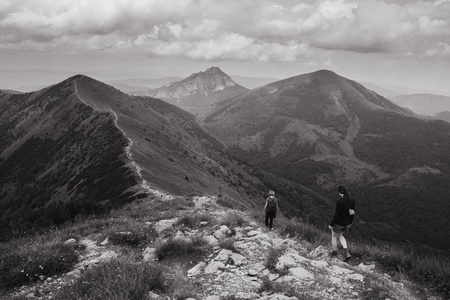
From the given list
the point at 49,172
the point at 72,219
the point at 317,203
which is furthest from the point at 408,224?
the point at 72,219

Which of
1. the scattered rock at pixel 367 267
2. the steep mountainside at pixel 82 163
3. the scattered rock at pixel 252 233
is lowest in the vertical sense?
the steep mountainside at pixel 82 163

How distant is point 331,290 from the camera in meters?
8.56

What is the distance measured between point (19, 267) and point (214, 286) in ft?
21.2

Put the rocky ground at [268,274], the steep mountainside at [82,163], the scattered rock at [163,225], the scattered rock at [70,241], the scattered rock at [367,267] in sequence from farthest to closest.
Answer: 1. the steep mountainside at [82,163]
2. the scattered rock at [163,225]
3. the scattered rock at [70,241]
4. the scattered rock at [367,267]
5. the rocky ground at [268,274]

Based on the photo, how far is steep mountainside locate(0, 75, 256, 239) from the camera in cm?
3842

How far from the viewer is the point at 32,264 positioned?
9.61 meters

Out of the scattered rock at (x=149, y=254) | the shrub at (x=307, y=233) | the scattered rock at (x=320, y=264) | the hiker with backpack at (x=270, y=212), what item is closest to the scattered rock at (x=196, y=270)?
the scattered rock at (x=149, y=254)

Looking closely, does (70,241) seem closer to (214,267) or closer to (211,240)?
(211,240)

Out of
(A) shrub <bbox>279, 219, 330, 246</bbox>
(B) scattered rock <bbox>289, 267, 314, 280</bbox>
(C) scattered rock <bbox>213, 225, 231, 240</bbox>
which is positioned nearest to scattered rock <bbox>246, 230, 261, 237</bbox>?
(C) scattered rock <bbox>213, 225, 231, 240</bbox>

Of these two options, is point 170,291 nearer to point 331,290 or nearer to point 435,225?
point 331,290

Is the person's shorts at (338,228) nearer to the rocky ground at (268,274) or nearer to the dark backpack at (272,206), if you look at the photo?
the rocky ground at (268,274)

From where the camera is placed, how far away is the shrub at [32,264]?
30.2 ft

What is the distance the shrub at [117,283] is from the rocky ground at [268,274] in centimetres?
42

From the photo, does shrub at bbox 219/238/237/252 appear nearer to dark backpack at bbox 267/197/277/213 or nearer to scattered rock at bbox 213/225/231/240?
scattered rock at bbox 213/225/231/240
